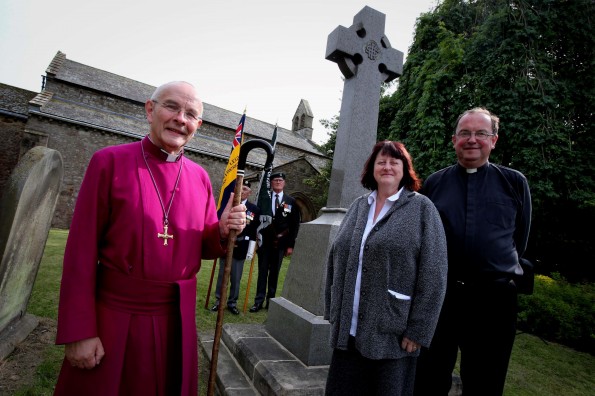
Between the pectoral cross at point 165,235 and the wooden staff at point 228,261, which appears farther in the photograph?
the wooden staff at point 228,261

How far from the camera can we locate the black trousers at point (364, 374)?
5.85ft

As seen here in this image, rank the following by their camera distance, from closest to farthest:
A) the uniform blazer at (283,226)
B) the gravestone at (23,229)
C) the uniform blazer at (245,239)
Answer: the gravestone at (23,229) < the uniform blazer at (245,239) < the uniform blazer at (283,226)

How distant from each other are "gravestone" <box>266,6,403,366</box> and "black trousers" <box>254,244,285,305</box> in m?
2.08

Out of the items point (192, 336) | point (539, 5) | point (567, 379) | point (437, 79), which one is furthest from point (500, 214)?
point (539, 5)

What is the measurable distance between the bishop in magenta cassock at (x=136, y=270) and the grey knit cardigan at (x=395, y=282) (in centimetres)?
88

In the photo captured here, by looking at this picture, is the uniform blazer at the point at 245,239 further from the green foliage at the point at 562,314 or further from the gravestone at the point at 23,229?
the green foliage at the point at 562,314

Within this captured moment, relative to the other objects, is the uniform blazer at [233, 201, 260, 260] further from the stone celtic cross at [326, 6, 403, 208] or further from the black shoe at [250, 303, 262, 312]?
the stone celtic cross at [326, 6, 403, 208]

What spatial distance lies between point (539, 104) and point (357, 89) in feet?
28.1

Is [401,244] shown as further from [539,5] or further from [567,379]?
[539,5]

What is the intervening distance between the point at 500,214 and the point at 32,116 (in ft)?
73.6

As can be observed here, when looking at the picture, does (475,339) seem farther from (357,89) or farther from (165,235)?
(357,89)

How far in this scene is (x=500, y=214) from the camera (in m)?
2.18

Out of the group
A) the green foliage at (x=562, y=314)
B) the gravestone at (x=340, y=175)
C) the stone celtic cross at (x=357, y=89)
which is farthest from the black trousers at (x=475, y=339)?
the green foliage at (x=562, y=314)

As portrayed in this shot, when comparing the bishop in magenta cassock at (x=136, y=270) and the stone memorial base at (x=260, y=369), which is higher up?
the bishop in magenta cassock at (x=136, y=270)
